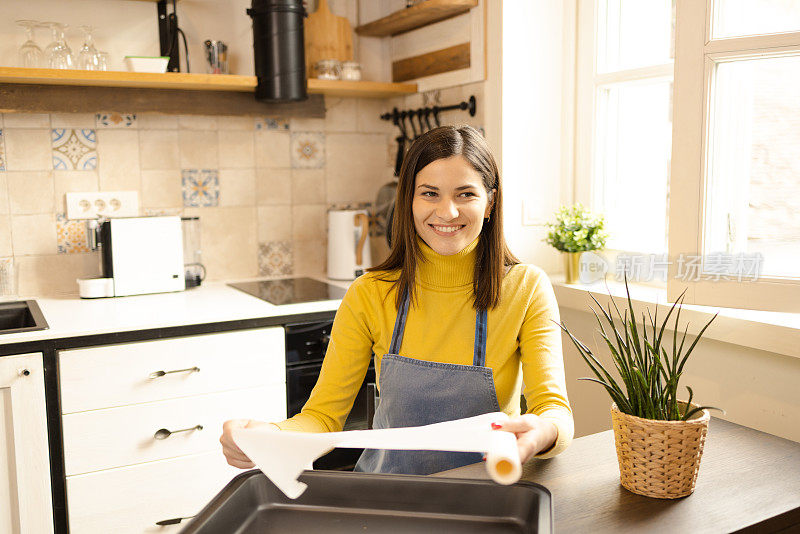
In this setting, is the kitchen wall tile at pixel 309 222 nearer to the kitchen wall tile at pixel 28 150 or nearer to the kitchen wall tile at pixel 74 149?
the kitchen wall tile at pixel 74 149

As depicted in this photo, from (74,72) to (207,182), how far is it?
2.20 feet

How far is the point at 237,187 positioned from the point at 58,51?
81cm

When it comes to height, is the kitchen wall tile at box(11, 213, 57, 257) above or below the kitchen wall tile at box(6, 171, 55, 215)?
below

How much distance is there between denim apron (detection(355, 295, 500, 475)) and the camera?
56.7 inches

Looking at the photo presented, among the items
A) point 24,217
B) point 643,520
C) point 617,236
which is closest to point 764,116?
point 617,236

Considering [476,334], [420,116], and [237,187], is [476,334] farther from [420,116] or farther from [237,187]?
[237,187]

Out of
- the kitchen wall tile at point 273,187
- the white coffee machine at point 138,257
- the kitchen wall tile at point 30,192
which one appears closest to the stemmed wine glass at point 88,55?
the kitchen wall tile at point 30,192

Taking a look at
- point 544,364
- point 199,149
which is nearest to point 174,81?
point 199,149

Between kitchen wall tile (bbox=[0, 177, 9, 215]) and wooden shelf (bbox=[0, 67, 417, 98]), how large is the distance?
0.34 m

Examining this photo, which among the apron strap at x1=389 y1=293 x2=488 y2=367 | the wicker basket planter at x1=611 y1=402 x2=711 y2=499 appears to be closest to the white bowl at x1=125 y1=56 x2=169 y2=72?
the apron strap at x1=389 y1=293 x2=488 y2=367

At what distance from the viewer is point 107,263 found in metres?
2.54

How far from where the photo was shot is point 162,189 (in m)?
2.81

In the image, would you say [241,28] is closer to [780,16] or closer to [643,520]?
[780,16]

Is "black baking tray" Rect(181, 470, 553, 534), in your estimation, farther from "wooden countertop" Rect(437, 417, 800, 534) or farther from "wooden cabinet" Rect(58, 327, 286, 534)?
"wooden cabinet" Rect(58, 327, 286, 534)
